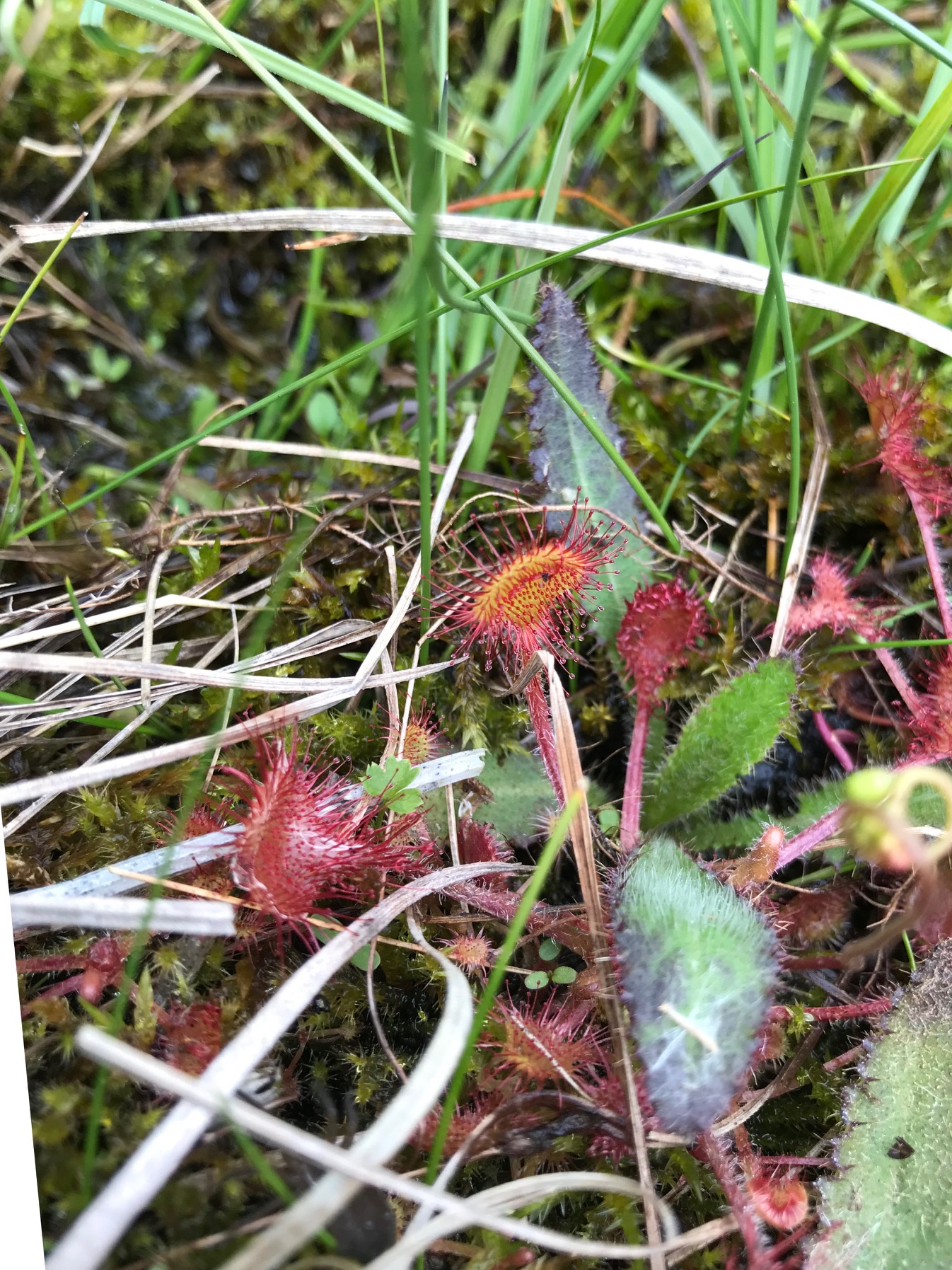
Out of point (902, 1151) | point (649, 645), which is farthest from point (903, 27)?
point (902, 1151)

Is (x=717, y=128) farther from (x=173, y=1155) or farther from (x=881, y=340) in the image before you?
(x=173, y=1155)

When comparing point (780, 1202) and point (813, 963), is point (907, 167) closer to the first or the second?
point (813, 963)

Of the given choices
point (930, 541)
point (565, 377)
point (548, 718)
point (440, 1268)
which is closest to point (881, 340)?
point (930, 541)

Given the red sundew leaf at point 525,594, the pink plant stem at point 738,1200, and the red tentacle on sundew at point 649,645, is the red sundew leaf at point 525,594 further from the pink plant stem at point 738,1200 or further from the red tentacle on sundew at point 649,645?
the pink plant stem at point 738,1200

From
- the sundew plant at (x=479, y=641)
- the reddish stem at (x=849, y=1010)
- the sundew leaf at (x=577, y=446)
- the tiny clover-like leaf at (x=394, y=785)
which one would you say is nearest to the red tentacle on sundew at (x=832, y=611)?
the sundew plant at (x=479, y=641)

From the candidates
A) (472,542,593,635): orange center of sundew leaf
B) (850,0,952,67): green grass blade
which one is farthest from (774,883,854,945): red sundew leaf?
(850,0,952,67): green grass blade

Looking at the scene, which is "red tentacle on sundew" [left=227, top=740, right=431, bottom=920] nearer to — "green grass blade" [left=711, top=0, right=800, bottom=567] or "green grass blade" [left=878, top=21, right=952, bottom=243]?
"green grass blade" [left=711, top=0, right=800, bottom=567]
